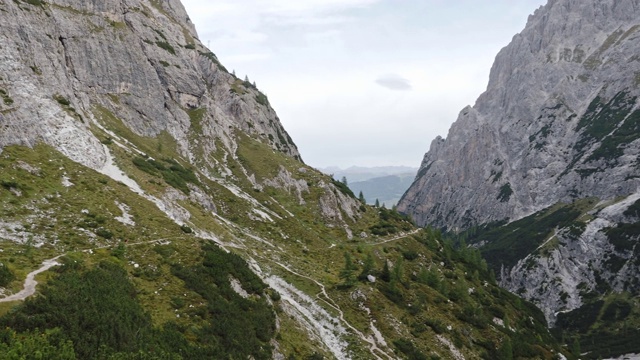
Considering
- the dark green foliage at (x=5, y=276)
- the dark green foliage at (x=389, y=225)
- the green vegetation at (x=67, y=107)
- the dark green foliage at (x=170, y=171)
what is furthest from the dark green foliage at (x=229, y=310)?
the dark green foliage at (x=389, y=225)

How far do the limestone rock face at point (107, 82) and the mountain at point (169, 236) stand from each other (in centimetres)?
48

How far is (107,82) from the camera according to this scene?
4439 inches

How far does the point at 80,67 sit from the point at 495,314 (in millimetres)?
121098

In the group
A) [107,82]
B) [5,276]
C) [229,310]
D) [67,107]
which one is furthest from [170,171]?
[5,276]

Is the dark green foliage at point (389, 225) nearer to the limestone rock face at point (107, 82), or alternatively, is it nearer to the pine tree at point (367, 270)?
the pine tree at point (367, 270)

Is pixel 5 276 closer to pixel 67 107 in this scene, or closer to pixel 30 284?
pixel 30 284

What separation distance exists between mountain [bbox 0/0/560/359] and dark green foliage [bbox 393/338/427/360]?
0.81 feet

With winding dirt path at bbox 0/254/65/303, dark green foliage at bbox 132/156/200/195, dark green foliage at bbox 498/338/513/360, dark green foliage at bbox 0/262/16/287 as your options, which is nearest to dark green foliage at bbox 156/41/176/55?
dark green foliage at bbox 132/156/200/195

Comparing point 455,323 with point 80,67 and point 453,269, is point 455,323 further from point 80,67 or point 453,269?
point 80,67

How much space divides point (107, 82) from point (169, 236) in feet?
257

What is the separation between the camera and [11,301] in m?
27.5

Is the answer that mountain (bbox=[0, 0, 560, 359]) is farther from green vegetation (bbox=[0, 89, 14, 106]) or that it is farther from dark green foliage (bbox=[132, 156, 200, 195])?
dark green foliage (bbox=[132, 156, 200, 195])

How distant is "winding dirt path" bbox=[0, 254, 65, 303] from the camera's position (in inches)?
1111

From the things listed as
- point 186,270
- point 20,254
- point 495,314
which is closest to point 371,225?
point 495,314
